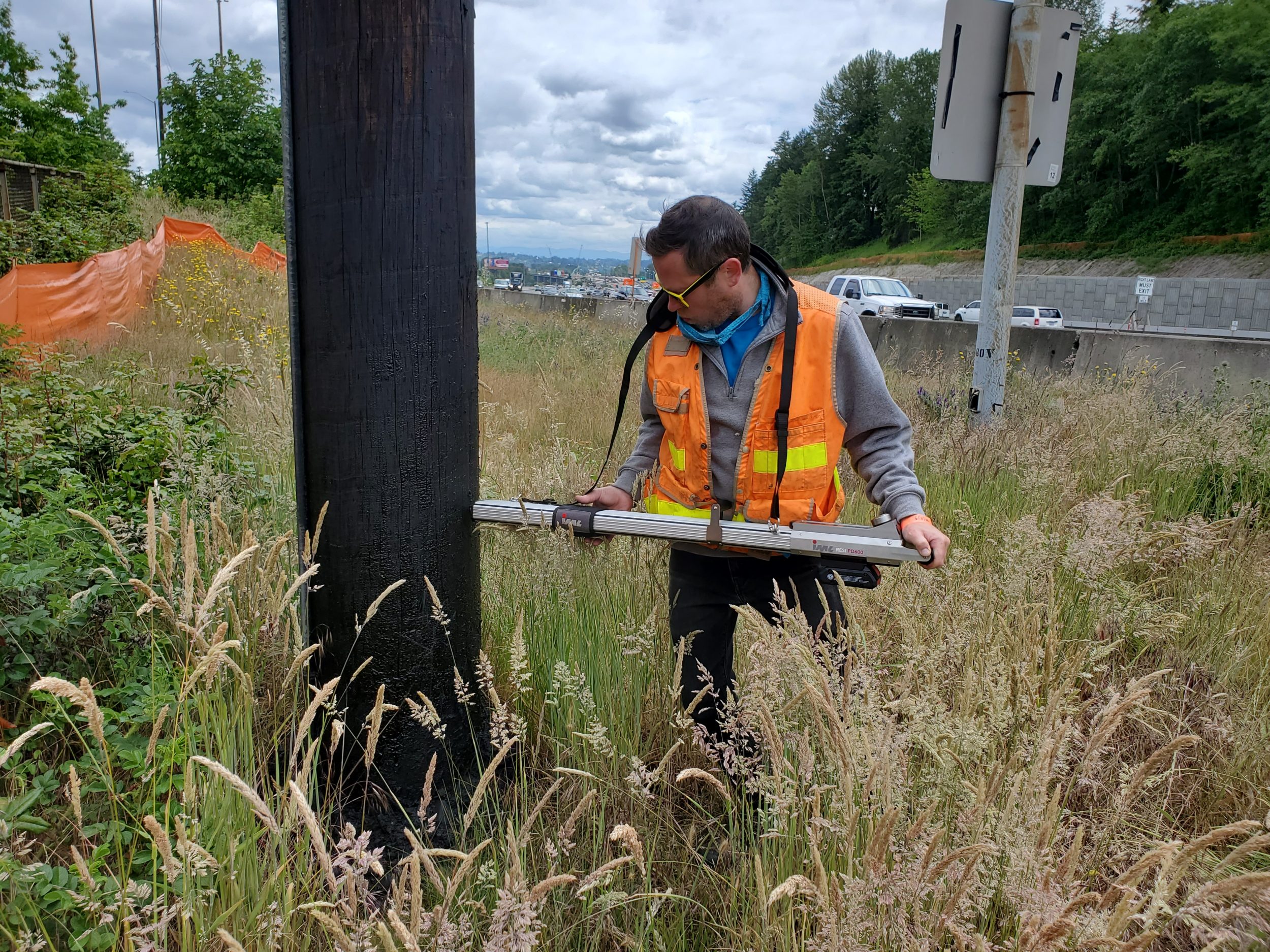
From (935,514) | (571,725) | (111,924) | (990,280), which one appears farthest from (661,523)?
(990,280)

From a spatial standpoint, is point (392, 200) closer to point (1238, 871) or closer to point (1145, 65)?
point (1238, 871)

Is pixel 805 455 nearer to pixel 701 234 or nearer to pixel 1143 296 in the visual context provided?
pixel 701 234

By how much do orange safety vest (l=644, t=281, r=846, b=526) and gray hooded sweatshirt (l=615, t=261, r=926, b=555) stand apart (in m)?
0.03

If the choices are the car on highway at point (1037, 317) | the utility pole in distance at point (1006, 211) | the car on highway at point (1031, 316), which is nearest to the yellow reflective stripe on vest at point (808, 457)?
the utility pole in distance at point (1006, 211)

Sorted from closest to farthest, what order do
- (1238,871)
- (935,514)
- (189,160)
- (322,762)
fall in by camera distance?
(1238,871)
(322,762)
(935,514)
(189,160)

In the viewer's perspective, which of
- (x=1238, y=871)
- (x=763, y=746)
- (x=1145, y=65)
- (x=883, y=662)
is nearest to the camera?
(x=763, y=746)

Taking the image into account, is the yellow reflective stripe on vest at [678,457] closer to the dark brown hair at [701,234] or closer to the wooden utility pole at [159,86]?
the dark brown hair at [701,234]

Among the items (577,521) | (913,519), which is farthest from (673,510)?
(913,519)

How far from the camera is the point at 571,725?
1.97m

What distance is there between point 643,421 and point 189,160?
35.5 metres

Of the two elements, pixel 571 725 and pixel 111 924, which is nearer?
pixel 111 924

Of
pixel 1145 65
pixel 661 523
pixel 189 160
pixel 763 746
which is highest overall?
pixel 1145 65

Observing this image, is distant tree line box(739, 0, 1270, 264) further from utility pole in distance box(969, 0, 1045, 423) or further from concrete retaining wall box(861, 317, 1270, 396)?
utility pole in distance box(969, 0, 1045, 423)

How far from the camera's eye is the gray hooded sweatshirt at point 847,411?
2447mm
